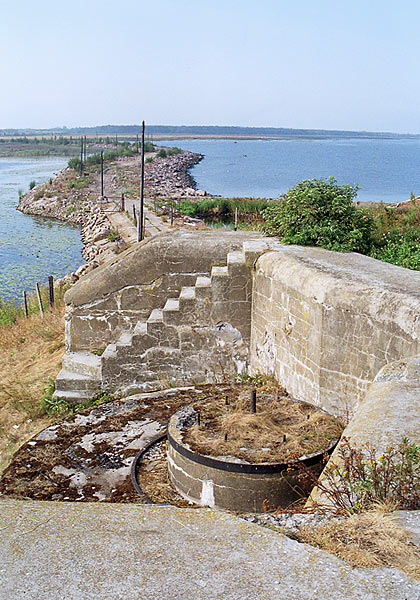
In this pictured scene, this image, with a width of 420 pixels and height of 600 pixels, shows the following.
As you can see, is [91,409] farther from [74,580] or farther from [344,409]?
[74,580]

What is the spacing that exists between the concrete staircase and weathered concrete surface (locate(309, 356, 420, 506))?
12.6 feet

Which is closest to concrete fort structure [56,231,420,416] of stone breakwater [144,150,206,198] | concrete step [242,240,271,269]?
concrete step [242,240,271,269]

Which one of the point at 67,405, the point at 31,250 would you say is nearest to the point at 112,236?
the point at 31,250

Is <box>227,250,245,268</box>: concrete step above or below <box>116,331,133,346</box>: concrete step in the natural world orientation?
above

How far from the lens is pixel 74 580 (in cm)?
258

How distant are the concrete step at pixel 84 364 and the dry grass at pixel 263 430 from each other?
280 centimetres

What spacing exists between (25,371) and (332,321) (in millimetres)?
6437

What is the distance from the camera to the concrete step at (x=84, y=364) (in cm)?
875

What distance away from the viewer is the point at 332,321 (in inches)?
244

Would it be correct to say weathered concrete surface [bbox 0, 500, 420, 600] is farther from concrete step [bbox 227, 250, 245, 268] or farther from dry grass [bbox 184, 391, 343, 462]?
concrete step [bbox 227, 250, 245, 268]

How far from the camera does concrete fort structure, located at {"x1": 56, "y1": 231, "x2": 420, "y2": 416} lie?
7.05 m

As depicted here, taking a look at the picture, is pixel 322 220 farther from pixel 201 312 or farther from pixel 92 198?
pixel 92 198

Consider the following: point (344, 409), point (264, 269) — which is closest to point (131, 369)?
point (264, 269)

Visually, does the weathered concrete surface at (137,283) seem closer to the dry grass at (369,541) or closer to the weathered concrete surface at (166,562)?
the weathered concrete surface at (166,562)
